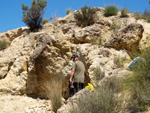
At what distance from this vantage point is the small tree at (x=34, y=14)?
12.7m

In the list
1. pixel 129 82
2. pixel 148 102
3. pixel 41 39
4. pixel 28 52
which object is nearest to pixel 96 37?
pixel 41 39

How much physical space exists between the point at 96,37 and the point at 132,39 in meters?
1.91

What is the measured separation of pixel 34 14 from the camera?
12906mm

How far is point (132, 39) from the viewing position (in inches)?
314

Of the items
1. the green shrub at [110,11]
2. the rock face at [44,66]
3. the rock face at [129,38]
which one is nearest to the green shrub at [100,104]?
the rock face at [44,66]

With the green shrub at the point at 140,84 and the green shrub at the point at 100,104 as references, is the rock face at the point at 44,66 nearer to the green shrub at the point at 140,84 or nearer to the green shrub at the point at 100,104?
the green shrub at the point at 100,104

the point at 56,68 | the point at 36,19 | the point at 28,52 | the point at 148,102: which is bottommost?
the point at 148,102

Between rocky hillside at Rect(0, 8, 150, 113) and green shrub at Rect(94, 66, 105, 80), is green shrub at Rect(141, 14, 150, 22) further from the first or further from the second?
green shrub at Rect(94, 66, 105, 80)

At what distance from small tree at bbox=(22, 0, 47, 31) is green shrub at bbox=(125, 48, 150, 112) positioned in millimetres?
9694

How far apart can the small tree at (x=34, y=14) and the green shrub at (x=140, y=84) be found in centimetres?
969

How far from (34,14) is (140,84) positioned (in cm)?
1073

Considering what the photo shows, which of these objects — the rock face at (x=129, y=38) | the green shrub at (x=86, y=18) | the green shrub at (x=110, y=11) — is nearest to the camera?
the rock face at (x=129, y=38)

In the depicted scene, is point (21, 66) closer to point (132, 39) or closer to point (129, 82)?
point (132, 39)

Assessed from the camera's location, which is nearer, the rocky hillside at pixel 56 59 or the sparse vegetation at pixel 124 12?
the rocky hillside at pixel 56 59
